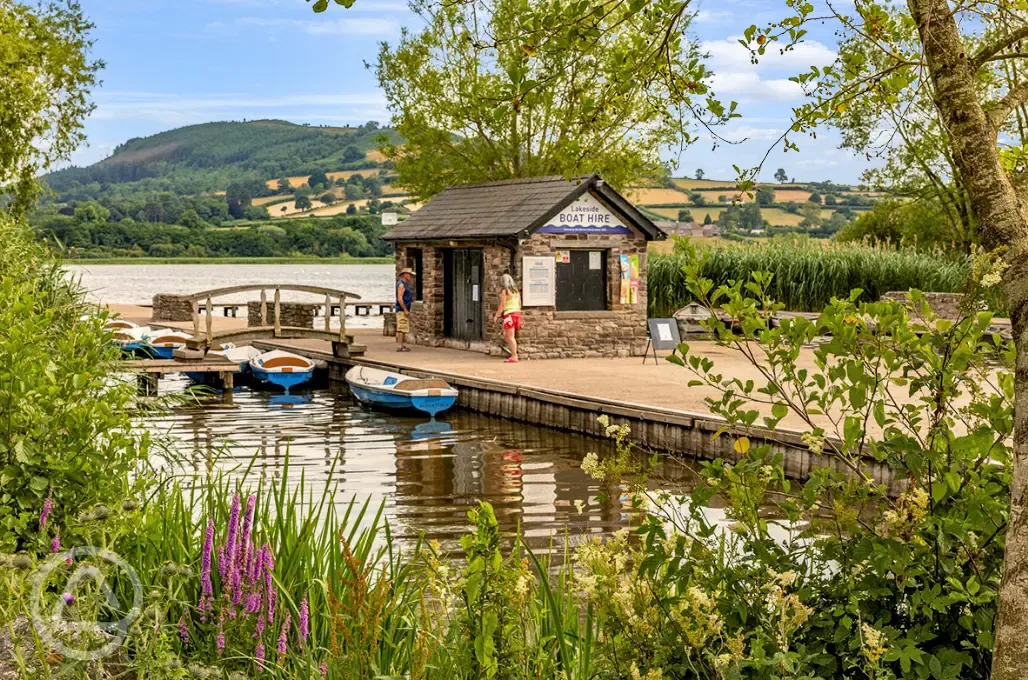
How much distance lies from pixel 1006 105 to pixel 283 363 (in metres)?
22.2

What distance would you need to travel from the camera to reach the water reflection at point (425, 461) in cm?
1339

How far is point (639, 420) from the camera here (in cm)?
1700

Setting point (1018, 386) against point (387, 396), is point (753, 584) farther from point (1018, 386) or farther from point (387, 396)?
point (387, 396)

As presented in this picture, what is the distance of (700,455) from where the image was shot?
16.1 m

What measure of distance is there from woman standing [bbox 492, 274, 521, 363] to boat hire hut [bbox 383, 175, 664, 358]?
22.9 inches

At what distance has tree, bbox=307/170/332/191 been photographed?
461 ft

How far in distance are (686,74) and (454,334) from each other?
23.8 m

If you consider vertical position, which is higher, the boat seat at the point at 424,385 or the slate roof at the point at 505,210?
the slate roof at the point at 505,210

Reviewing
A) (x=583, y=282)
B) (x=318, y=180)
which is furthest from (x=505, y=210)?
(x=318, y=180)

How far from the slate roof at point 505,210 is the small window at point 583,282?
1044 mm

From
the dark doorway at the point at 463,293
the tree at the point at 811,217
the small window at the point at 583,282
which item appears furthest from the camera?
the tree at the point at 811,217

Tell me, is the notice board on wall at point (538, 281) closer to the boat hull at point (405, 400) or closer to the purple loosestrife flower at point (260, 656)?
the boat hull at point (405, 400)

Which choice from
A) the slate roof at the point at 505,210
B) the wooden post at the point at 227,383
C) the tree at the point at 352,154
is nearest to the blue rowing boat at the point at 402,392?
the wooden post at the point at 227,383

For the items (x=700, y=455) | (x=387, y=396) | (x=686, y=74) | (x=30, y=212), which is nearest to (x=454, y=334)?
(x=387, y=396)
